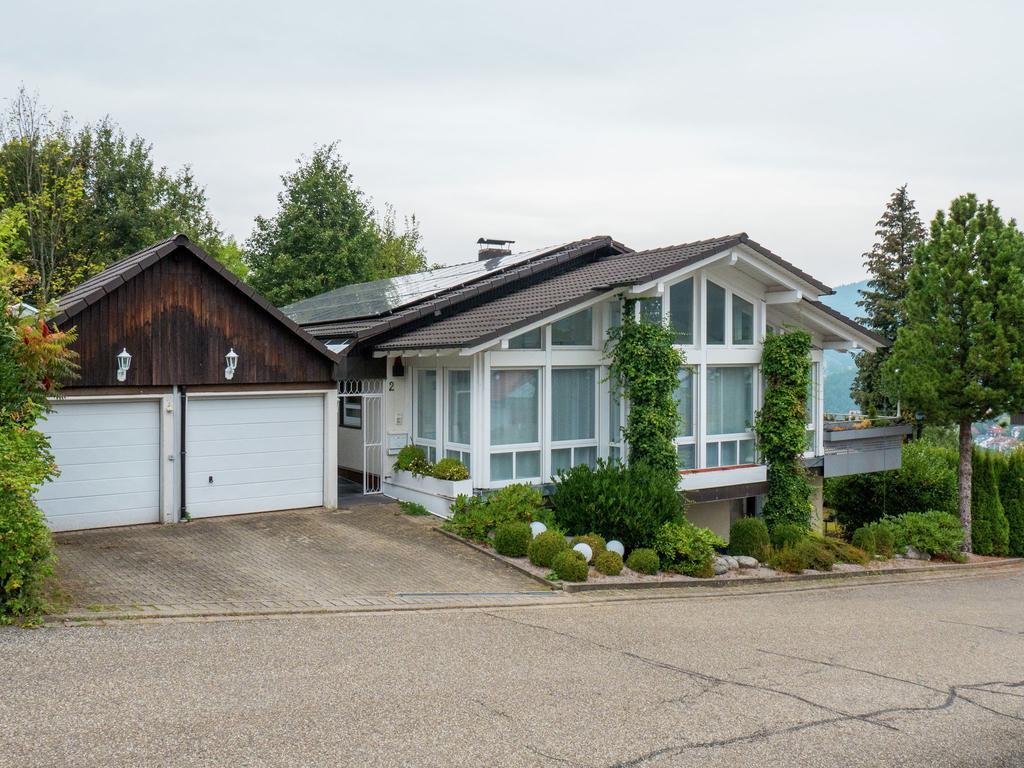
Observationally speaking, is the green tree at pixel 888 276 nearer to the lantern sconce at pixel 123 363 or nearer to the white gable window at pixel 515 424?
the white gable window at pixel 515 424

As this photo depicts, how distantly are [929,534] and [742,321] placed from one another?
20.7 ft

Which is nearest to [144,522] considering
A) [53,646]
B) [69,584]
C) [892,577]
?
[69,584]

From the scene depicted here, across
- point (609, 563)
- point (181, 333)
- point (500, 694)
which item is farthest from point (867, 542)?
point (181, 333)

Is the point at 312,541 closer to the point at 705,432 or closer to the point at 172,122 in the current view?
the point at 705,432

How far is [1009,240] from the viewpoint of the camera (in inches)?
792

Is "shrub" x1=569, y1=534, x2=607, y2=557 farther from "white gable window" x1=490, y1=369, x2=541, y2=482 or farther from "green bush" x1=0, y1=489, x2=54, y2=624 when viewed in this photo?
"green bush" x1=0, y1=489, x2=54, y2=624

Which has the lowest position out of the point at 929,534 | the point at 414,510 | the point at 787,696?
the point at 929,534

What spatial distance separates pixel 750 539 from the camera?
16656 mm

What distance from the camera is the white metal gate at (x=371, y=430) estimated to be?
59.4ft

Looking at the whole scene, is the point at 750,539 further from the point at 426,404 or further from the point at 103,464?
the point at 103,464

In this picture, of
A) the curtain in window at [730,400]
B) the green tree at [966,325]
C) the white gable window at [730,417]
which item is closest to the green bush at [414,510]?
the white gable window at [730,417]

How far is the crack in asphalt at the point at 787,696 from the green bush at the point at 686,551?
4.61 metres

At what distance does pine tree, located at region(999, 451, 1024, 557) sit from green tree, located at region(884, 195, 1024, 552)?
5.67ft

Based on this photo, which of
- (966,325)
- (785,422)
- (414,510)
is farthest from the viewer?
(966,325)
